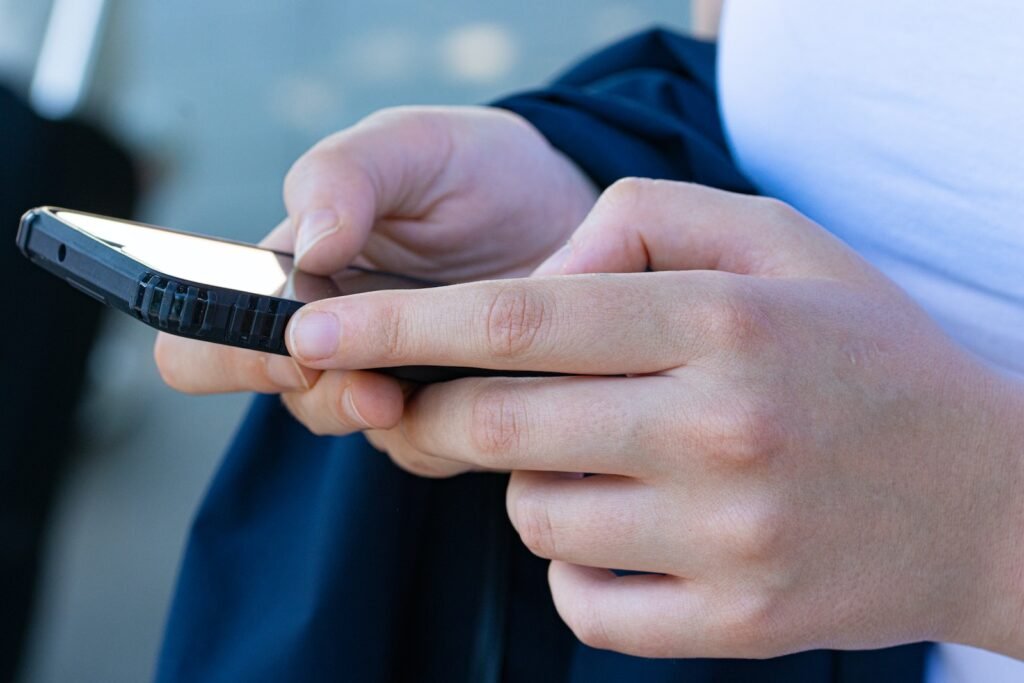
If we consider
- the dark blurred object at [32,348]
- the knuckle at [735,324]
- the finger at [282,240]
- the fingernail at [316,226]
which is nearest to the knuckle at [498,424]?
the knuckle at [735,324]

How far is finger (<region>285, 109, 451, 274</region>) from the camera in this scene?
0.65 meters

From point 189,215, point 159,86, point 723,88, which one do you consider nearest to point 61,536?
point 189,215

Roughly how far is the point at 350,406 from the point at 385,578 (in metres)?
0.16

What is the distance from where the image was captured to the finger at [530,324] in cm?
46

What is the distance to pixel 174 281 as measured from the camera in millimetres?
455

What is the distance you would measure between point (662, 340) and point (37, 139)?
121 cm

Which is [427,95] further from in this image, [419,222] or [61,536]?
[419,222]

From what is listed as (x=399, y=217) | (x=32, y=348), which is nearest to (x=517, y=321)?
(x=399, y=217)

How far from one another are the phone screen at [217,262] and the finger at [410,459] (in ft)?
0.33

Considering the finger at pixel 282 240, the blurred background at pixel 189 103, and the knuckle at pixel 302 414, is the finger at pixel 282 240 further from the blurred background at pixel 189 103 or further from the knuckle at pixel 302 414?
the blurred background at pixel 189 103

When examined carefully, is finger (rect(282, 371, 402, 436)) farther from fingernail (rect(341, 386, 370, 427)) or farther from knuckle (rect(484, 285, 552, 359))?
knuckle (rect(484, 285, 552, 359))

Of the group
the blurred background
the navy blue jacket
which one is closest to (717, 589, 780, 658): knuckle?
the navy blue jacket

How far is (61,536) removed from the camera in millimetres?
1750

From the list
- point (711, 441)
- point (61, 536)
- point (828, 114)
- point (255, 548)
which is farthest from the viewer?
point (61, 536)
